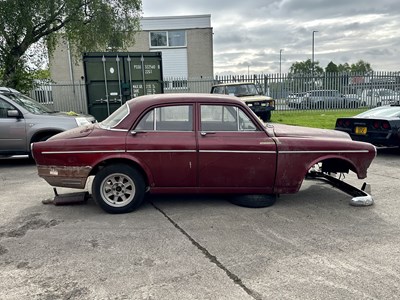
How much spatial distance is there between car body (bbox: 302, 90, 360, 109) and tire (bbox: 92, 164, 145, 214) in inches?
651

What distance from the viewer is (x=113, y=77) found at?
1220cm

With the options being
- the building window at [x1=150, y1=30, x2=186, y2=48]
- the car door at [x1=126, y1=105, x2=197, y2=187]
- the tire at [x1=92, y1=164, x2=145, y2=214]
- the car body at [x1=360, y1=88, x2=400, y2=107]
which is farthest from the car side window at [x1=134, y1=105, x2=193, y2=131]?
the building window at [x1=150, y1=30, x2=186, y2=48]

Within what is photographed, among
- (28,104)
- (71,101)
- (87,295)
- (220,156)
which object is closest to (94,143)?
(220,156)

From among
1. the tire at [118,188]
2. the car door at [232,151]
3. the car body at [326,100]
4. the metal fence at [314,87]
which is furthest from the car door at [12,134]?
the car body at [326,100]

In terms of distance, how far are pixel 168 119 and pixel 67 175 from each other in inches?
62.9

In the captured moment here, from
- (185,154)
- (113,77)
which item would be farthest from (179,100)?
(113,77)

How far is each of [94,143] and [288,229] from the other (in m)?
2.77

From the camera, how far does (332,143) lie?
481cm

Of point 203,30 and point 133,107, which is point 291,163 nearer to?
point 133,107

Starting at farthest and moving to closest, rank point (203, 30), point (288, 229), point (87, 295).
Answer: point (203, 30) → point (288, 229) → point (87, 295)

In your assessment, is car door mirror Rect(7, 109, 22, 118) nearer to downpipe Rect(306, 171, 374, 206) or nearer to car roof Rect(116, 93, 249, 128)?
car roof Rect(116, 93, 249, 128)

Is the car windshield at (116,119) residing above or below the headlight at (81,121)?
above

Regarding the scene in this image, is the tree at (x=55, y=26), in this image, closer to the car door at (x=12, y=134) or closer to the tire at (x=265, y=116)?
the car door at (x=12, y=134)

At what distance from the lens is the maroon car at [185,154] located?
182 inches
